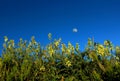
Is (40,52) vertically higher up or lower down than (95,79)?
higher up

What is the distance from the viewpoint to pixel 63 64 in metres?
12.1

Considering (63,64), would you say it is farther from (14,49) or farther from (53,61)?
(14,49)

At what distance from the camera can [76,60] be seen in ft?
40.5

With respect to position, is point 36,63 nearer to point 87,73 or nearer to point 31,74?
point 31,74

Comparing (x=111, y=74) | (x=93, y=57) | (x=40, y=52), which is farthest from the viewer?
(x=40, y=52)

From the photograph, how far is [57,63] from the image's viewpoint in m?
12.3

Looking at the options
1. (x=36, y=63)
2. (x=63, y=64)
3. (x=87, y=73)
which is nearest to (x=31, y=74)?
(x=36, y=63)

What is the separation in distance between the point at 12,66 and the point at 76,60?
7.82 feet

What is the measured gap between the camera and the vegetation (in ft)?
37.2

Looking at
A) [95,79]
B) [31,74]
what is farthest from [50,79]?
[95,79]

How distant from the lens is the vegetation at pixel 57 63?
446 inches

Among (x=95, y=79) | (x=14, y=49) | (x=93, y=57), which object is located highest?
(x=14, y=49)

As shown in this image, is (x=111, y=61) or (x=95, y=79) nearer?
(x=95, y=79)

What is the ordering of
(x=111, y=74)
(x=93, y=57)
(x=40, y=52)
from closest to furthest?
(x=111, y=74) → (x=93, y=57) → (x=40, y=52)
